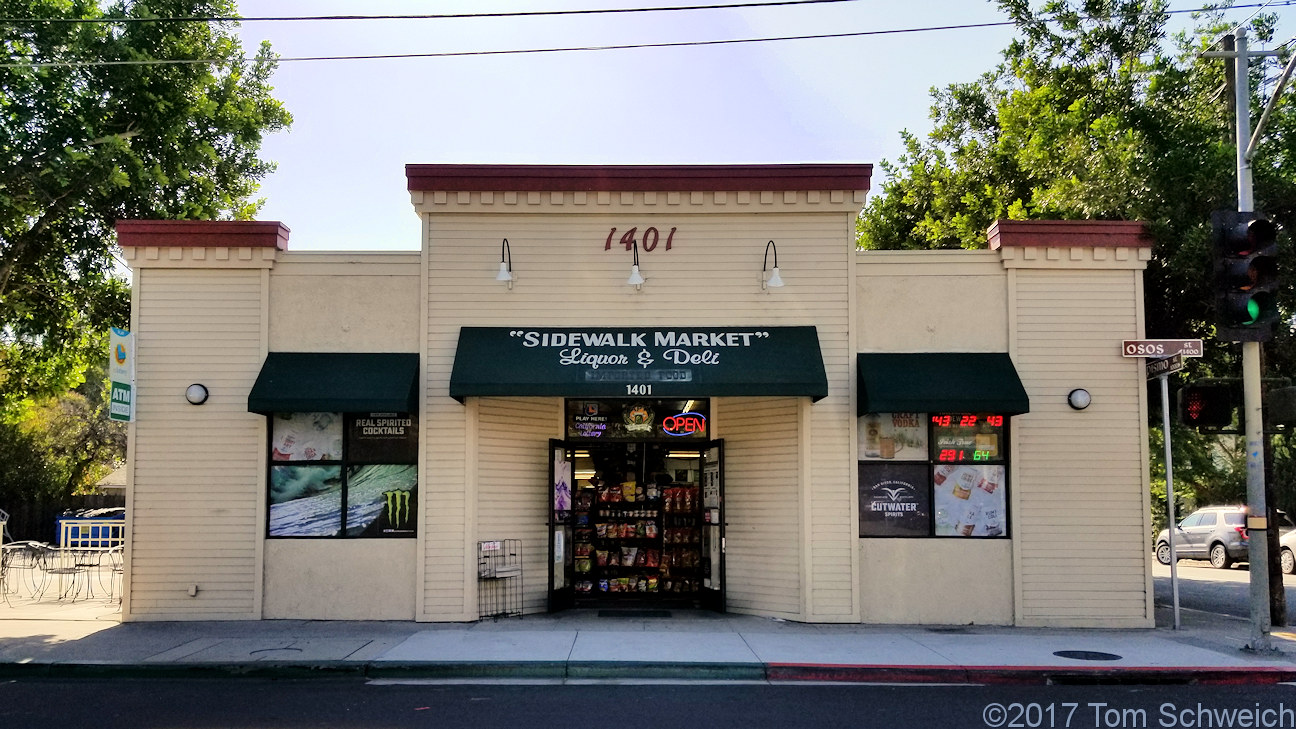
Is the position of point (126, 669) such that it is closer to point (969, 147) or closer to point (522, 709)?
point (522, 709)

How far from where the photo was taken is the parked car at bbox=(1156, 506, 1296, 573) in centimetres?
2477

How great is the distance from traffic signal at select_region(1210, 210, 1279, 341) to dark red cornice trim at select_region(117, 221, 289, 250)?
1131cm

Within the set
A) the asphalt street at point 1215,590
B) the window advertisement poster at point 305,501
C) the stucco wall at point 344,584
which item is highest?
the window advertisement poster at point 305,501

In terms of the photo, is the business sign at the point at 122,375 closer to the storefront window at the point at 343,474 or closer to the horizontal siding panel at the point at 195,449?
the horizontal siding panel at the point at 195,449

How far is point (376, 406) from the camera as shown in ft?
40.7

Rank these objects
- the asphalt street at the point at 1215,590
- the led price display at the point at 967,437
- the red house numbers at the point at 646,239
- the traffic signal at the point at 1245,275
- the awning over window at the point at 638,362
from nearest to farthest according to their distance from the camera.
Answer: the traffic signal at the point at 1245,275
the awning over window at the point at 638,362
the led price display at the point at 967,437
the red house numbers at the point at 646,239
the asphalt street at the point at 1215,590

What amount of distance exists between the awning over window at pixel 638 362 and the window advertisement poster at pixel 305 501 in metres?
2.08

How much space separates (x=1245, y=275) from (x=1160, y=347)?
8.08 feet

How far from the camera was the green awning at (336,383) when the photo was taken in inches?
489

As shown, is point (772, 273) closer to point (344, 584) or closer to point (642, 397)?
point (642, 397)

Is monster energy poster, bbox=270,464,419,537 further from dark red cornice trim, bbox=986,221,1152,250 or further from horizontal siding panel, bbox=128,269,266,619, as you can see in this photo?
dark red cornice trim, bbox=986,221,1152,250

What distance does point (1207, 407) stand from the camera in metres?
11.9

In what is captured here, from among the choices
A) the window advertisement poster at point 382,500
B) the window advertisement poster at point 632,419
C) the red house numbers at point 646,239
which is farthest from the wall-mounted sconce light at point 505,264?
the window advertisement poster at point 382,500

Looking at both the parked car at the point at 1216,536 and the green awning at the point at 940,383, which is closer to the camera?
the green awning at the point at 940,383
